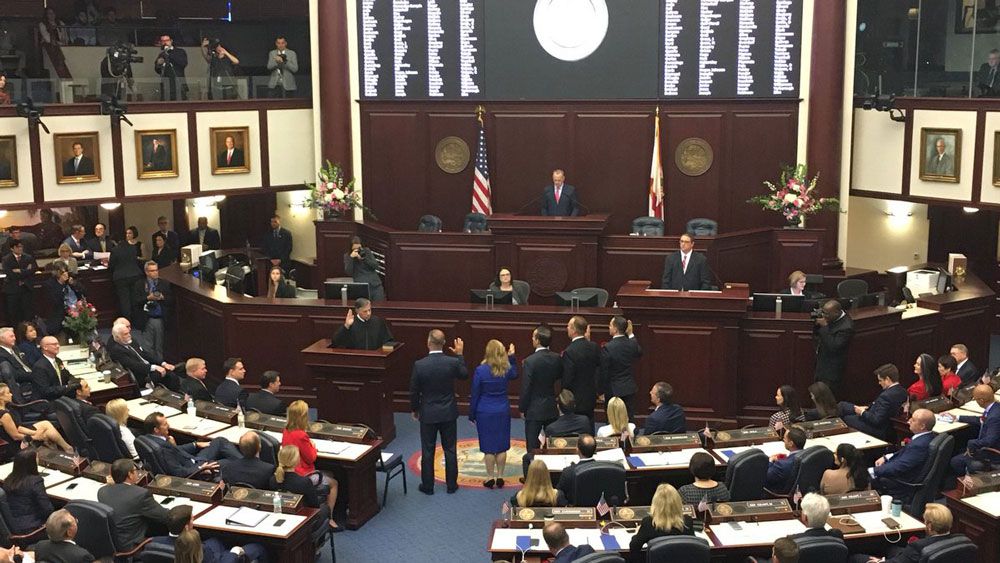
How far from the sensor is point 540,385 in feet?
36.7

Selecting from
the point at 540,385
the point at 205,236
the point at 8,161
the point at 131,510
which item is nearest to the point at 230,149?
the point at 205,236

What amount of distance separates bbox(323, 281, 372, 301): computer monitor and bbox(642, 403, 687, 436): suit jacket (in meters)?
4.75

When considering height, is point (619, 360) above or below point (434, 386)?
above

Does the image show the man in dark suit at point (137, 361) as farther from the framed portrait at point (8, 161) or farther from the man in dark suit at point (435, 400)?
the framed portrait at point (8, 161)

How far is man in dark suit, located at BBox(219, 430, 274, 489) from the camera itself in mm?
9148

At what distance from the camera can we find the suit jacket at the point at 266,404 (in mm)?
11047

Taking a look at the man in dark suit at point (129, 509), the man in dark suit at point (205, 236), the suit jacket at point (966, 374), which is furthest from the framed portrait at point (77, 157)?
the suit jacket at point (966, 374)

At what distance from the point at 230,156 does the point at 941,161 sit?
11.4 meters

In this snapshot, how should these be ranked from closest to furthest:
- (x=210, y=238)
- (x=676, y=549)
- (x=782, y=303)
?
(x=676, y=549) → (x=782, y=303) → (x=210, y=238)

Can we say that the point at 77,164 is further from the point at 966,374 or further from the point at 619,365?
the point at 966,374

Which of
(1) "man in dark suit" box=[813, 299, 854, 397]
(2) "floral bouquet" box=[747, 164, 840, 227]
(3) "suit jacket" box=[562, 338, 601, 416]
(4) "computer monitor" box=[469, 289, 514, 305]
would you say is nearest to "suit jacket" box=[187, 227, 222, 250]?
(4) "computer monitor" box=[469, 289, 514, 305]

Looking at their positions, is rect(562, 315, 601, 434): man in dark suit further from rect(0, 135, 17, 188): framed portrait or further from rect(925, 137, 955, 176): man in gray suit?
rect(0, 135, 17, 188): framed portrait

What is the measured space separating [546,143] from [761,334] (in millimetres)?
5768

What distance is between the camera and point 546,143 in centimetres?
1734
